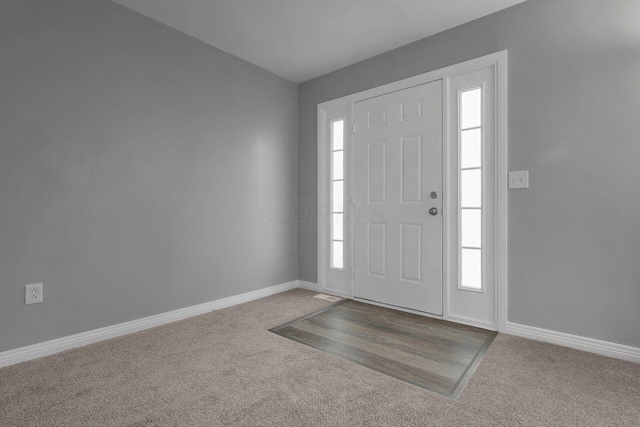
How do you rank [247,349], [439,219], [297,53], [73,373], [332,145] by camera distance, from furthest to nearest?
1. [332,145]
2. [297,53]
3. [439,219]
4. [247,349]
5. [73,373]

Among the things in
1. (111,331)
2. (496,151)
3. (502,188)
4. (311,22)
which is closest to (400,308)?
(502,188)

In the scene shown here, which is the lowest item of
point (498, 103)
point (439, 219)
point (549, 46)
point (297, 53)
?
point (439, 219)

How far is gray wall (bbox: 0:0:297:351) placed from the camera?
1.95 m

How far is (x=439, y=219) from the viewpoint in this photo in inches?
107

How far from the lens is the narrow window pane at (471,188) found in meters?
2.53

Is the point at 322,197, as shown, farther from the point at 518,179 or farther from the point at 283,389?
the point at 283,389

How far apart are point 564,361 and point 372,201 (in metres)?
1.87

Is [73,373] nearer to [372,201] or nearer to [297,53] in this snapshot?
[372,201]

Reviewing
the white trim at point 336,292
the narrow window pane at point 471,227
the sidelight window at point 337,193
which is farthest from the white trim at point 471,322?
the sidelight window at point 337,193

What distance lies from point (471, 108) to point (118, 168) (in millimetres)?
2782

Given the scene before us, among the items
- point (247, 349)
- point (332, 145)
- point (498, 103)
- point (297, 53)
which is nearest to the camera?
point (247, 349)

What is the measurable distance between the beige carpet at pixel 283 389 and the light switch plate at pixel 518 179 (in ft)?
3.67

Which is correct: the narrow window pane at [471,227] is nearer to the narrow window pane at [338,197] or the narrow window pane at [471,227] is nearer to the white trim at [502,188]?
the white trim at [502,188]

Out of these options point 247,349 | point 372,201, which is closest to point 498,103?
point 372,201
